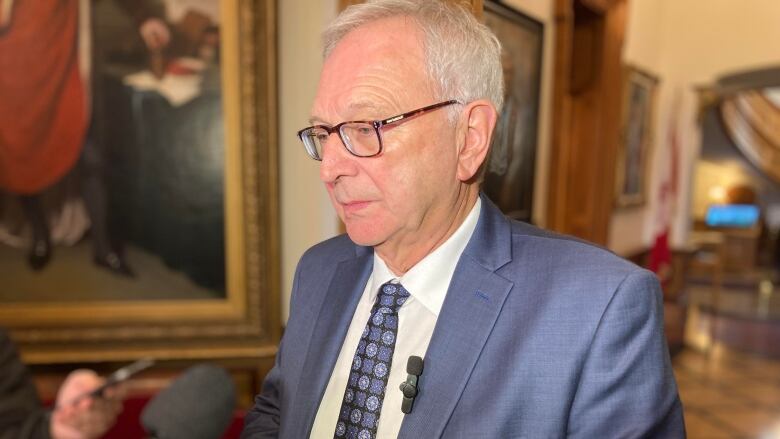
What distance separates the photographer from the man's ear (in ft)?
3.60

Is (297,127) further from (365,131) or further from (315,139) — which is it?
(365,131)

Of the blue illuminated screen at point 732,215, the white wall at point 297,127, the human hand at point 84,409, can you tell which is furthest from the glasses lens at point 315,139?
the blue illuminated screen at point 732,215

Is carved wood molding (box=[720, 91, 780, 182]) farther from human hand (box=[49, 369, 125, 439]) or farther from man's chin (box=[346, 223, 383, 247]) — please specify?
human hand (box=[49, 369, 125, 439])

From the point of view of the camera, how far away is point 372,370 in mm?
1170

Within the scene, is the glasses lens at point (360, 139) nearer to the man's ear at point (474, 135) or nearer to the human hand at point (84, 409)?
the man's ear at point (474, 135)

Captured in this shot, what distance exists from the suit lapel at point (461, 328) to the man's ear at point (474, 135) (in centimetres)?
16

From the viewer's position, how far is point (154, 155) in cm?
239

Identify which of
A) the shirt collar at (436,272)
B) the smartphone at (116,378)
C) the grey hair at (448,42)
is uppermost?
the grey hair at (448,42)

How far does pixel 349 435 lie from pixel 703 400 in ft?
15.2

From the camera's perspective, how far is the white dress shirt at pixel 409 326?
1132 mm

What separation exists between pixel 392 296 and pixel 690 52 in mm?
8933

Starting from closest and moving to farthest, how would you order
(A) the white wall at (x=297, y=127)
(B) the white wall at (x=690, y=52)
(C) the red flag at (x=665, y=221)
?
(A) the white wall at (x=297, y=127) → (C) the red flag at (x=665, y=221) → (B) the white wall at (x=690, y=52)

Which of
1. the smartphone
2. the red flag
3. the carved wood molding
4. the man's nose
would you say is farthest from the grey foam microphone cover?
the carved wood molding

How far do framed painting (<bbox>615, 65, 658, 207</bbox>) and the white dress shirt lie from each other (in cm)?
513
